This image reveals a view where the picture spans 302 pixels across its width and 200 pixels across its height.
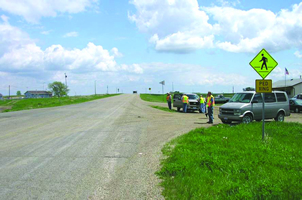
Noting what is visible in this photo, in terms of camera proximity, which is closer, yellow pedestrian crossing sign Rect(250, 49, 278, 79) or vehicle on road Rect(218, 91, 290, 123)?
yellow pedestrian crossing sign Rect(250, 49, 278, 79)

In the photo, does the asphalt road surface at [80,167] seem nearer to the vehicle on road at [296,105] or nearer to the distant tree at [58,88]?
the vehicle on road at [296,105]

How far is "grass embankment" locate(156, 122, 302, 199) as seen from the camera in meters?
4.85

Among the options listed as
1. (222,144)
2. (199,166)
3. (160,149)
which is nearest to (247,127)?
(222,144)

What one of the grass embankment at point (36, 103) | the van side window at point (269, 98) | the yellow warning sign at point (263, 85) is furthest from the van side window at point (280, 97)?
the grass embankment at point (36, 103)

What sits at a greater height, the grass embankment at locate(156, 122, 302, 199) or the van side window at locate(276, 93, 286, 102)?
the van side window at locate(276, 93, 286, 102)

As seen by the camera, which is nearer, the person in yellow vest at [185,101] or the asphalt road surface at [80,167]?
the asphalt road surface at [80,167]

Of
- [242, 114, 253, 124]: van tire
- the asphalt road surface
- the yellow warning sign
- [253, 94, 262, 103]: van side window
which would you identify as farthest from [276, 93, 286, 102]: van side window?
the asphalt road surface

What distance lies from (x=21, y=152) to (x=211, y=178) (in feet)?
19.7

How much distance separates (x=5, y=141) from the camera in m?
10.6

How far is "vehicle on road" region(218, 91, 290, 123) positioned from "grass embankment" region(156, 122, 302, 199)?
482 cm

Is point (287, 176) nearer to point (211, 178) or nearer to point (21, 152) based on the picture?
point (211, 178)

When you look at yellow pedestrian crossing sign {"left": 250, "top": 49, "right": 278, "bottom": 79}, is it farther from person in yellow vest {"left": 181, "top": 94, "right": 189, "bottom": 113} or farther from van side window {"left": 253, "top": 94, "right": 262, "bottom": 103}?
person in yellow vest {"left": 181, "top": 94, "right": 189, "bottom": 113}

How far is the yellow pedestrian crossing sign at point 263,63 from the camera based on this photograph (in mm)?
9820

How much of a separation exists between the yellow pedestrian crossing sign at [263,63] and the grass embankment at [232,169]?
2.48 meters
